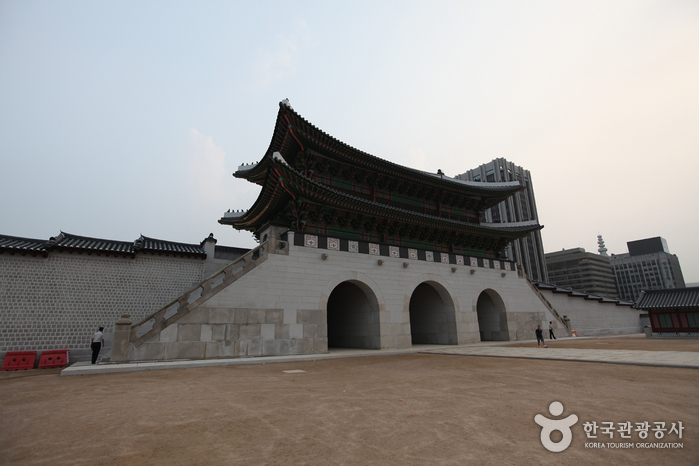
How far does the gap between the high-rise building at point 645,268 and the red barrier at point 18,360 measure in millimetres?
137720

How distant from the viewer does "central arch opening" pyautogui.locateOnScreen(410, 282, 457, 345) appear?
23.4 metres

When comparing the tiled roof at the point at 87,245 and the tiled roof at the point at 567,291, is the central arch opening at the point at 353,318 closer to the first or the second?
the tiled roof at the point at 87,245

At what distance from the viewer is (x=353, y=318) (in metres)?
22.3

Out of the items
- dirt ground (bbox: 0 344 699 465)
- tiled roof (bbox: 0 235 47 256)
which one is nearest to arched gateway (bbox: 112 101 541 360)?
dirt ground (bbox: 0 344 699 465)

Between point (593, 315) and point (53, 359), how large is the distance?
139 ft

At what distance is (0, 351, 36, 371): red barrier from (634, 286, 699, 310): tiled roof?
3944 centimetres

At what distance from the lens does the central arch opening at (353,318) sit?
20219mm

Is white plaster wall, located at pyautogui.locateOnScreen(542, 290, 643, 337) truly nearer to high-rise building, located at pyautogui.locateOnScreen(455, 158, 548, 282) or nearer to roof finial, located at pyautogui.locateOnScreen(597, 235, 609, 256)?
high-rise building, located at pyautogui.locateOnScreen(455, 158, 548, 282)

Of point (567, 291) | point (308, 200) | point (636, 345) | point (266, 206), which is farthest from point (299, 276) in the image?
point (567, 291)

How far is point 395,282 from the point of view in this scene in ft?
69.2

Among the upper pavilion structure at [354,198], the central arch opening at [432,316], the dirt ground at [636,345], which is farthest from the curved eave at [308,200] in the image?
the dirt ground at [636,345]

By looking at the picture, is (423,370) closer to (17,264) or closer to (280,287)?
(280,287)

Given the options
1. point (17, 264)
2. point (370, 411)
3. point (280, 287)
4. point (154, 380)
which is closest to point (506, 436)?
point (370, 411)

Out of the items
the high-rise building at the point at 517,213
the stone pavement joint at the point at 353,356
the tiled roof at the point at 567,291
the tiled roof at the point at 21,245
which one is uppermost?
the high-rise building at the point at 517,213
